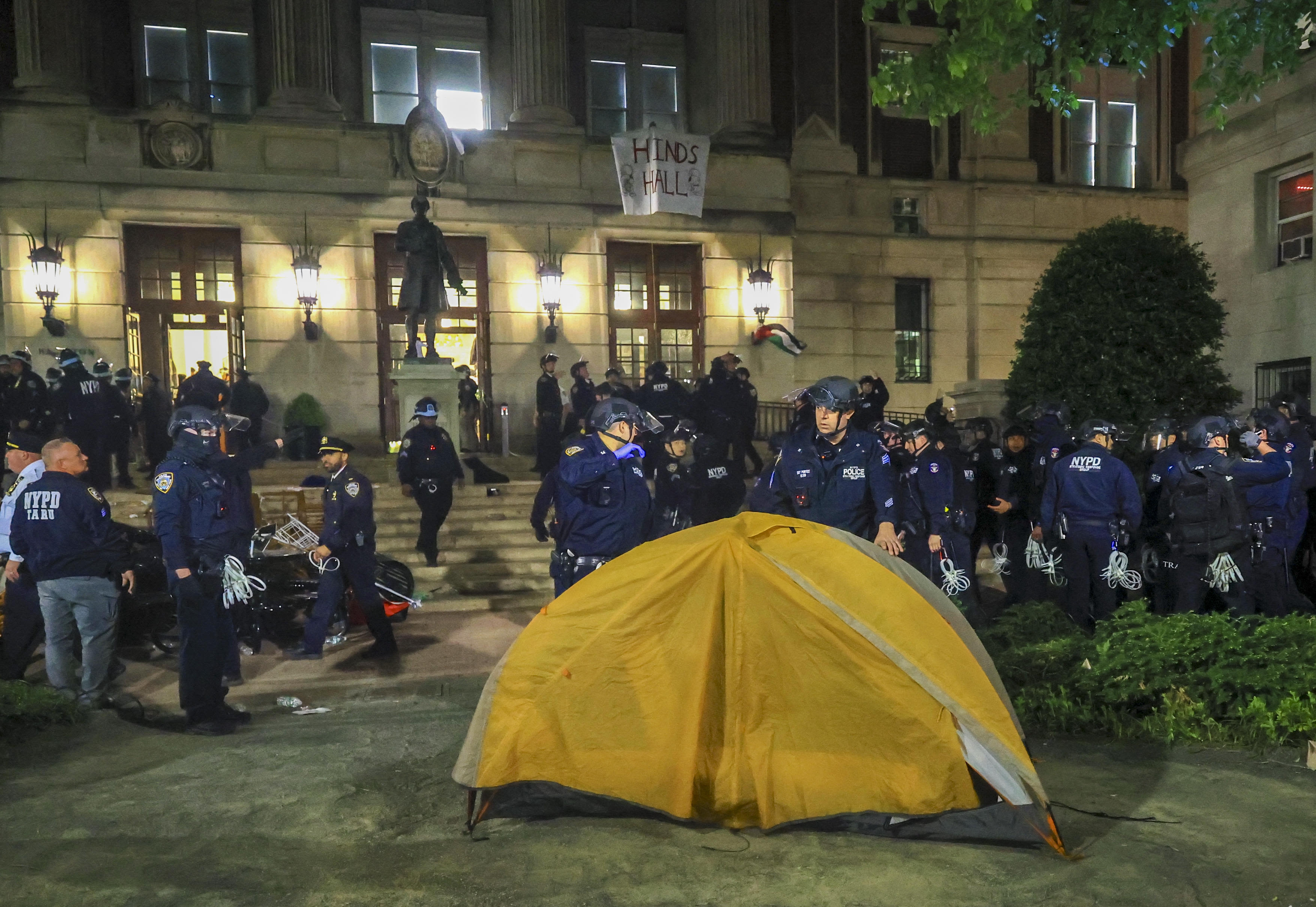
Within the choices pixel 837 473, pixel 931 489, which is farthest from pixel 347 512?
pixel 931 489

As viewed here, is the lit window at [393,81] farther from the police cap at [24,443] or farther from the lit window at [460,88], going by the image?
the police cap at [24,443]

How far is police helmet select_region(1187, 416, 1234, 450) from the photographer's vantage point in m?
8.20

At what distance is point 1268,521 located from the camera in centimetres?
843

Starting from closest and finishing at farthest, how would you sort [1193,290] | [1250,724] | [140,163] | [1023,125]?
[1250,724] < [1193,290] < [140,163] < [1023,125]

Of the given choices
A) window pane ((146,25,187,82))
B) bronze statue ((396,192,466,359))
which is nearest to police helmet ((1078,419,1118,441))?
bronze statue ((396,192,466,359))

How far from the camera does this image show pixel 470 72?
20609 mm

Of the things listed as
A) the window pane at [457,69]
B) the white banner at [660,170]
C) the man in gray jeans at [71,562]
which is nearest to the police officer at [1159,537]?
the man in gray jeans at [71,562]

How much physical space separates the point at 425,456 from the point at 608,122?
475 inches

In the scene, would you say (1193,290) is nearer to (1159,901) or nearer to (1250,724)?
(1250,724)

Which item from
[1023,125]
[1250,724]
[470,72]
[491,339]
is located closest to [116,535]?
[1250,724]

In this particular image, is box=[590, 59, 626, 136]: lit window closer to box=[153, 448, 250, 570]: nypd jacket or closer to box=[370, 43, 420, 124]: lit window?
box=[370, 43, 420, 124]: lit window

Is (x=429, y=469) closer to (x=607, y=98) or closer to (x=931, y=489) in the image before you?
(x=931, y=489)

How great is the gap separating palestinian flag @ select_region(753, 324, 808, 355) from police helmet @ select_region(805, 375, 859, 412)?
12679 millimetres

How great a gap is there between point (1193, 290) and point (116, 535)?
12.7 meters
